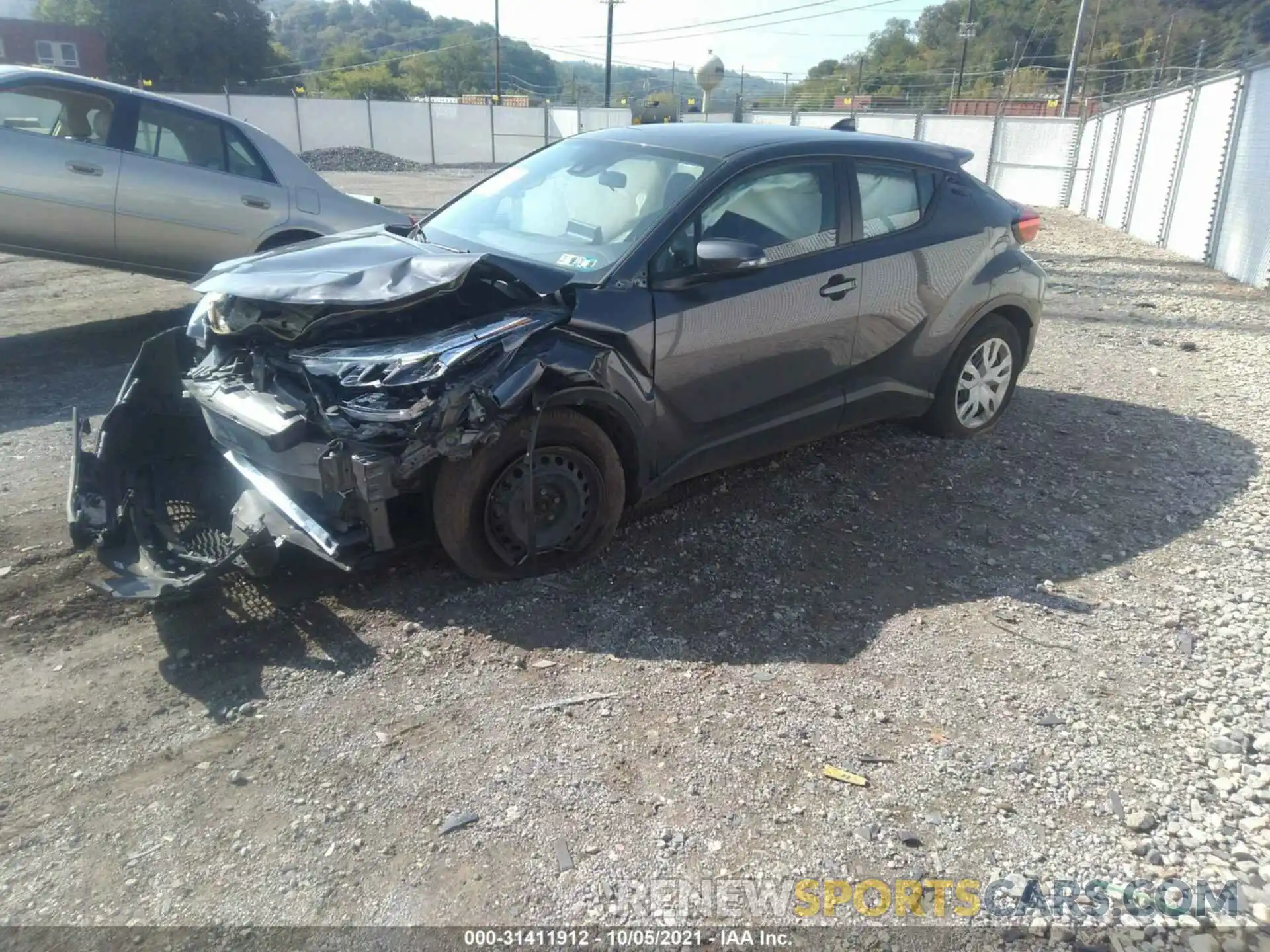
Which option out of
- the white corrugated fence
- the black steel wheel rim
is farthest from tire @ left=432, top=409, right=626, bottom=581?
the white corrugated fence

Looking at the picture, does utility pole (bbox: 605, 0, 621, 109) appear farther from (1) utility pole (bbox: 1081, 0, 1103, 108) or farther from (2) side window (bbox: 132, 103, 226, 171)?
(2) side window (bbox: 132, 103, 226, 171)

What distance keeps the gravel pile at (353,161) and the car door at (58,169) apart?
2582cm

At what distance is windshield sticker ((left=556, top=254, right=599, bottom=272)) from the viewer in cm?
408

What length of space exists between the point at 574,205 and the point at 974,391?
2845mm

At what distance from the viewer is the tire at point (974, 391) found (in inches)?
219

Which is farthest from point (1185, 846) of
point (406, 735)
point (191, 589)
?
point (191, 589)

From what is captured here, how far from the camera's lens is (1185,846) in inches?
106

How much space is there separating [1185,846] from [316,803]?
2613mm

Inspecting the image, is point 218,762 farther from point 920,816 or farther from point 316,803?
point 920,816

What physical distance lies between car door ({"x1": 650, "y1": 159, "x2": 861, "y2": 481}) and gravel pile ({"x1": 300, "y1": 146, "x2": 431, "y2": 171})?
30286 millimetres

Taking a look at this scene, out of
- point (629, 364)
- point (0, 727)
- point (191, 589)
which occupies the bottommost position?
point (0, 727)

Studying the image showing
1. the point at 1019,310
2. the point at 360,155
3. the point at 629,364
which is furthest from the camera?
the point at 360,155

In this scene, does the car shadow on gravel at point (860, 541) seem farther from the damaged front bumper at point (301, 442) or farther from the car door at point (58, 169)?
the car door at point (58, 169)

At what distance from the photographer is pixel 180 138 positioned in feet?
24.9
